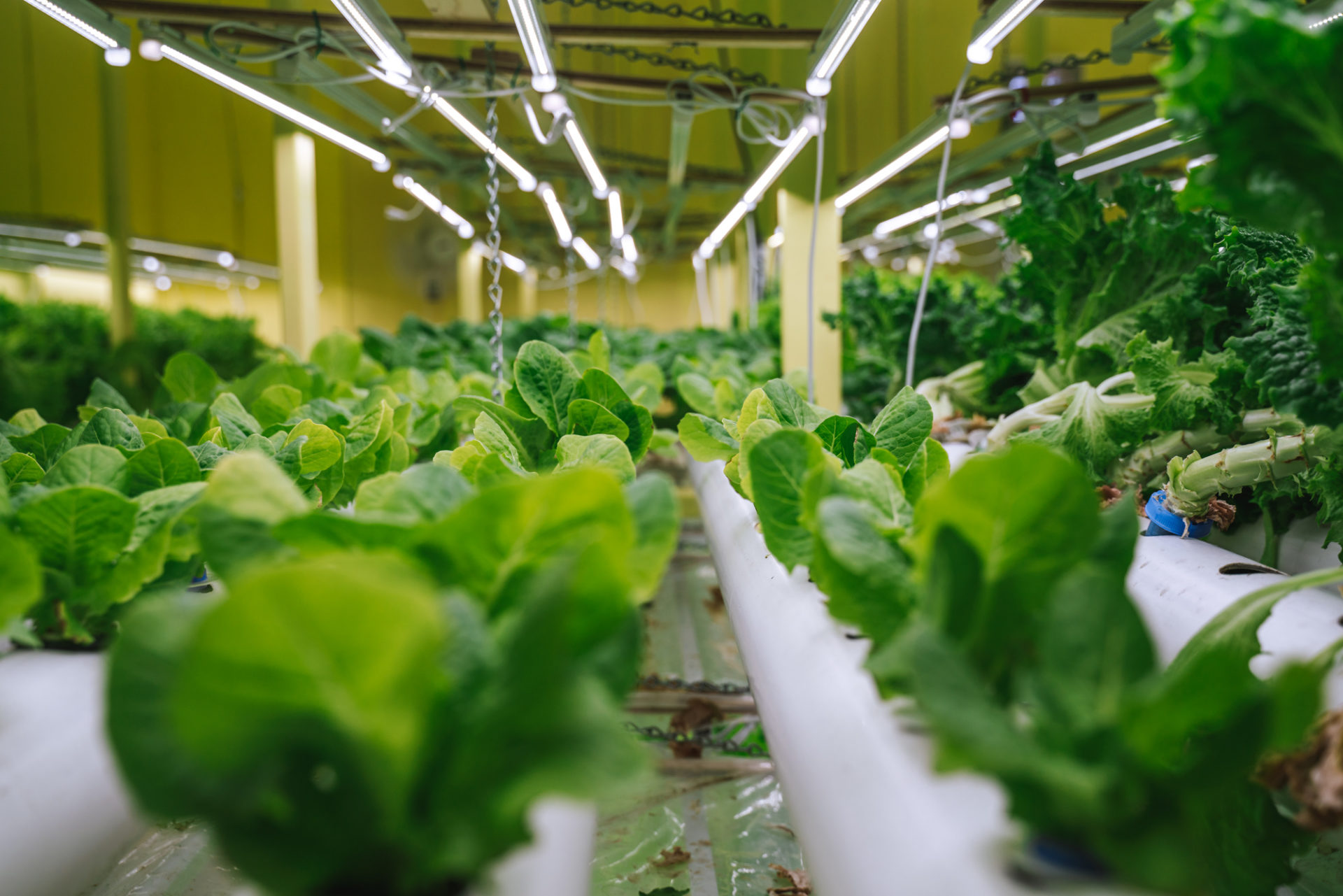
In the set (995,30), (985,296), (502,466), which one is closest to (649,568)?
(502,466)

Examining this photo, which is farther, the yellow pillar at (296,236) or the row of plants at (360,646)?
the yellow pillar at (296,236)

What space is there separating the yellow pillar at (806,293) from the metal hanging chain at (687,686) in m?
0.79

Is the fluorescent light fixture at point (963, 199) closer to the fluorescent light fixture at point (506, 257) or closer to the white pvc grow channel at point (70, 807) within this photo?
the fluorescent light fixture at point (506, 257)

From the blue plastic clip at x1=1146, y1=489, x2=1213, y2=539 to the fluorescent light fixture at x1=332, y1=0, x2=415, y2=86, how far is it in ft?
4.76

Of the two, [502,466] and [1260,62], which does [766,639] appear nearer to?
[502,466]

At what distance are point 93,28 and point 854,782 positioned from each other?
5.95ft

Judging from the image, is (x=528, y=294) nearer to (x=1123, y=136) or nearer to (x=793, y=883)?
(x=1123, y=136)

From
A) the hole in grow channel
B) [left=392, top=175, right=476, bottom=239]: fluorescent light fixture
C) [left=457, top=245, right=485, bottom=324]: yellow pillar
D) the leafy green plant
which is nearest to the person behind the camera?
the leafy green plant

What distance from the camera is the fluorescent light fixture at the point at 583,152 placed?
2.00 metres

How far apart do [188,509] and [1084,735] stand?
2.42ft

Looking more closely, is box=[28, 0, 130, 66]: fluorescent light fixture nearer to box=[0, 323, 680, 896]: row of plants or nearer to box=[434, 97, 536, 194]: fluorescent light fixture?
box=[434, 97, 536, 194]: fluorescent light fixture

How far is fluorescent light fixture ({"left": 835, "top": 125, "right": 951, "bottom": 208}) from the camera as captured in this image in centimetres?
199

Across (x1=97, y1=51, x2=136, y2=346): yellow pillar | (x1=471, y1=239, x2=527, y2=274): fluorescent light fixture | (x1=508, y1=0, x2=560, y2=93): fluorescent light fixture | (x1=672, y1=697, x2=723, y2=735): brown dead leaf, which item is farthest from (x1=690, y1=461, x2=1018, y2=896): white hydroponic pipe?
A: (x1=471, y1=239, x2=527, y2=274): fluorescent light fixture

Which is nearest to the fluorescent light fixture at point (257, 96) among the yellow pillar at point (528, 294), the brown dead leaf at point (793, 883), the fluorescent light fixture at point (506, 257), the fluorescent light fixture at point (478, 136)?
the fluorescent light fixture at point (478, 136)
